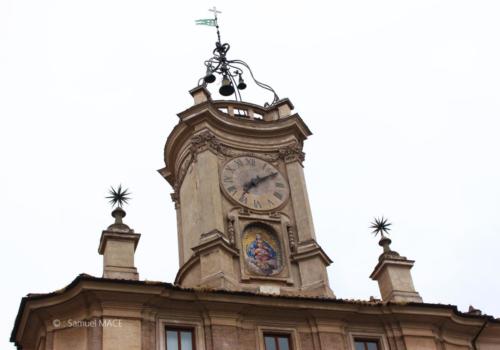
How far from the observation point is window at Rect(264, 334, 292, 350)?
28562 millimetres

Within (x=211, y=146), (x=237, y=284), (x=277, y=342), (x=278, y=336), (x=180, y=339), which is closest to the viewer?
(x=180, y=339)

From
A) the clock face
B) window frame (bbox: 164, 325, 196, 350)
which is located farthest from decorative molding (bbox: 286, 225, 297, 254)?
window frame (bbox: 164, 325, 196, 350)

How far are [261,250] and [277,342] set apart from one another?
6045 millimetres

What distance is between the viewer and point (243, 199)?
35.4 m

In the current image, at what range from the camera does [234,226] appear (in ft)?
112

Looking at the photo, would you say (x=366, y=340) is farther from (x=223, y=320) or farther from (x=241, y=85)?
(x=241, y=85)

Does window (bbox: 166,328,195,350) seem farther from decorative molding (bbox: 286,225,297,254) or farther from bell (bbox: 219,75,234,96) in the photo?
bell (bbox: 219,75,234,96)

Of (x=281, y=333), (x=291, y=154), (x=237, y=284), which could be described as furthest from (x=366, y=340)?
(x=291, y=154)

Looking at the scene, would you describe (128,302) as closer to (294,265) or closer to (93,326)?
(93,326)

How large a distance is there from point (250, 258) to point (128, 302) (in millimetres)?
7532

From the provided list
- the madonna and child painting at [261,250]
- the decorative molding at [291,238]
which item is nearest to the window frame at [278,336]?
the madonna and child painting at [261,250]

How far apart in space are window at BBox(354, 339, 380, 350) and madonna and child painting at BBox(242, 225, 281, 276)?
17.2 ft

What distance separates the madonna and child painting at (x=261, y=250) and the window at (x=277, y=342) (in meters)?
4.74

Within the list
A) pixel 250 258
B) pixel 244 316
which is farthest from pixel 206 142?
pixel 244 316
